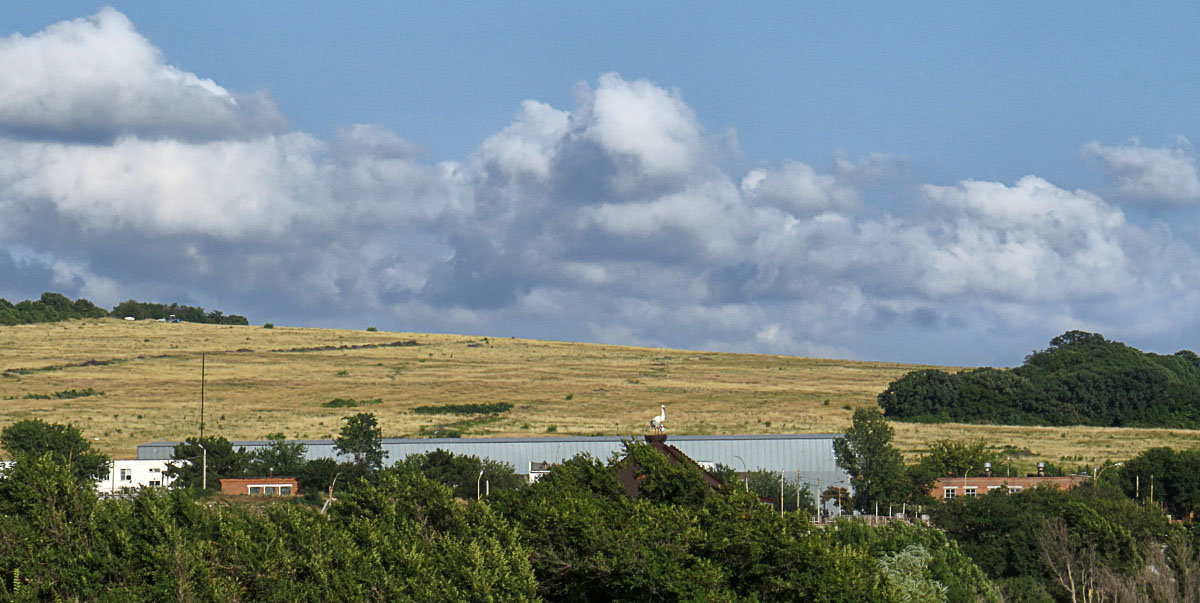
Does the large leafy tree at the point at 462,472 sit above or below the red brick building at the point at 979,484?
above

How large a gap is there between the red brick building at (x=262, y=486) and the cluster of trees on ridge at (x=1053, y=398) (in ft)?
276

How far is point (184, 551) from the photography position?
116 feet

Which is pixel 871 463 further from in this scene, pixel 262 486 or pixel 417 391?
pixel 417 391

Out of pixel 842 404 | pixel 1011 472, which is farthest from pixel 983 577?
pixel 842 404

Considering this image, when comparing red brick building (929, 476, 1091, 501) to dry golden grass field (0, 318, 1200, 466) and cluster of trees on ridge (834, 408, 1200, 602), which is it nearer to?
cluster of trees on ridge (834, 408, 1200, 602)

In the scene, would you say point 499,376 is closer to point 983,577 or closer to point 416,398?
point 416,398

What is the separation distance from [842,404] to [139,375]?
86.7m

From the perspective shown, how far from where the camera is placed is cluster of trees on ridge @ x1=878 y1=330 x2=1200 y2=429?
15425 cm

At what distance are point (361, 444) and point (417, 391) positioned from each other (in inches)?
2264

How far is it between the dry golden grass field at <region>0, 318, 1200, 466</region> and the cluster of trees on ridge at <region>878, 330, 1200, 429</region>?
719cm

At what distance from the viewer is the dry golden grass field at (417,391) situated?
13275 cm

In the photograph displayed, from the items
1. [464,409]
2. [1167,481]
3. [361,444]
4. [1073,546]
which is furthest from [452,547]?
[464,409]

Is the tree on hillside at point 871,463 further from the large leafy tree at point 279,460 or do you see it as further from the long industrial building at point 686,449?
the large leafy tree at point 279,460

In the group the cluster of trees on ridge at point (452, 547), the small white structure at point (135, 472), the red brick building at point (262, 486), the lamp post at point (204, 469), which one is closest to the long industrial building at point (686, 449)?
the small white structure at point (135, 472)
